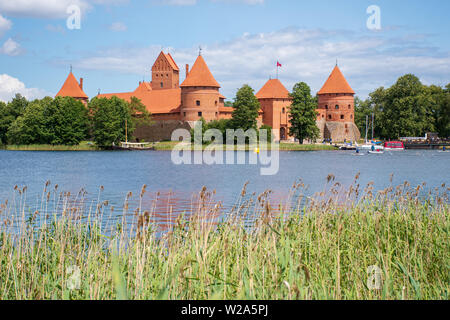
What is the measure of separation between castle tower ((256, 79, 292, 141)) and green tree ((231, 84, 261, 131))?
12.8 meters

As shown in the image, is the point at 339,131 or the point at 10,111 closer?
the point at 10,111

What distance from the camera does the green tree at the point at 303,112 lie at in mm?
57000

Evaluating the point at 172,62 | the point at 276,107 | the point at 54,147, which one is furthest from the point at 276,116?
the point at 54,147

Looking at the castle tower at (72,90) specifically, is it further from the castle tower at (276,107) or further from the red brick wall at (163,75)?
the castle tower at (276,107)

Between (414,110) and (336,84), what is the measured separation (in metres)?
13.3

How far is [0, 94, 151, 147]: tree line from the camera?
177 ft

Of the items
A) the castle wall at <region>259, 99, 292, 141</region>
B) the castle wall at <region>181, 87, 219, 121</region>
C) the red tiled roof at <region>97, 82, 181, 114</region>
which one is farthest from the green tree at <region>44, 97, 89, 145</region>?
the castle wall at <region>259, 99, 292, 141</region>

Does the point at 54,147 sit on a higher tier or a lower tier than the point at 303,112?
lower

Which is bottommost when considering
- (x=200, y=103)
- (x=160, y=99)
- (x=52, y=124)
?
(x=52, y=124)

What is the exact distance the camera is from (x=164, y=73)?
85062 millimetres


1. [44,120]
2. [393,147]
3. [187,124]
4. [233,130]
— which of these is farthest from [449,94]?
[44,120]

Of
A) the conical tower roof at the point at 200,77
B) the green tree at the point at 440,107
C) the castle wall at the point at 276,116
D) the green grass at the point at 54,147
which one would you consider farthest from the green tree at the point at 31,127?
the green tree at the point at 440,107

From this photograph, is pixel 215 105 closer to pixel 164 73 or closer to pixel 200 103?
pixel 200 103

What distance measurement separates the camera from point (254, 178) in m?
22.2
